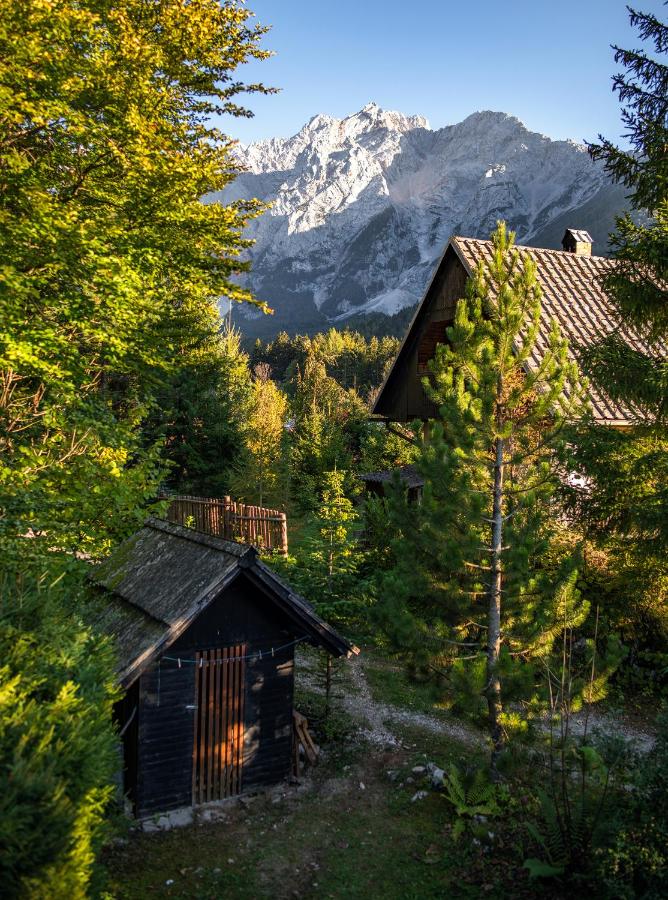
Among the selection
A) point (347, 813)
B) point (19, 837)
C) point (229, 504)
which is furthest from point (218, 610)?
point (229, 504)

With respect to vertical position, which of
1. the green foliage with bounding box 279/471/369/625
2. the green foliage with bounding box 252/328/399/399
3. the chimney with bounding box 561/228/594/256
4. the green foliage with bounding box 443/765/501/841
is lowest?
the green foliage with bounding box 443/765/501/841

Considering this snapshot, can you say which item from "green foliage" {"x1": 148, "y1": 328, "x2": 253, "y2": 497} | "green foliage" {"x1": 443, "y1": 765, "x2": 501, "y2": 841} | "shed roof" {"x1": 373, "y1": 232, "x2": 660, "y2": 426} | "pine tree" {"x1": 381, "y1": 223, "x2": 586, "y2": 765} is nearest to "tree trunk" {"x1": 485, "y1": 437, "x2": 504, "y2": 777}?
"pine tree" {"x1": 381, "y1": 223, "x2": 586, "y2": 765}

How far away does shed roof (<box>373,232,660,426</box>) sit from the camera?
50.3 ft

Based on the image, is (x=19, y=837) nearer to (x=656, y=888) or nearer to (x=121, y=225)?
(x=656, y=888)

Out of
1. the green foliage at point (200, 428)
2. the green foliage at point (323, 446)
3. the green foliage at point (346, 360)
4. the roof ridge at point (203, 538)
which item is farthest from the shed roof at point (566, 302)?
the green foliage at point (346, 360)

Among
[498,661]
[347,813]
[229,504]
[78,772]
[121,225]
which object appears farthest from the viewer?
[229,504]

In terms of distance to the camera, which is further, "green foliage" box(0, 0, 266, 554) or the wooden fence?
the wooden fence

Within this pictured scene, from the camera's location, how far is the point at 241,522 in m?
23.5

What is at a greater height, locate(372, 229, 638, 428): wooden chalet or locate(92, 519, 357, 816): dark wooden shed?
Answer: locate(372, 229, 638, 428): wooden chalet

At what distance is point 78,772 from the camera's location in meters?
4.81

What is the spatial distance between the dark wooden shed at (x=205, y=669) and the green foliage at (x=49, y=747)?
310cm

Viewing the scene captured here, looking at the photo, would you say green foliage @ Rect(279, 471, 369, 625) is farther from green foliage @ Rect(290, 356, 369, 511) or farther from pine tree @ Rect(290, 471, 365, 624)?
green foliage @ Rect(290, 356, 369, 511)

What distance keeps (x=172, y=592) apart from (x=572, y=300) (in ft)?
48.5

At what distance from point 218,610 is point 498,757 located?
5120 millimetres
